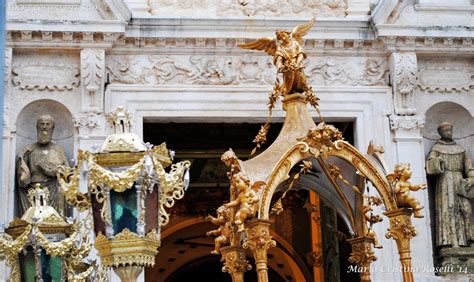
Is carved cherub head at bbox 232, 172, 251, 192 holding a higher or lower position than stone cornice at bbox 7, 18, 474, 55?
lower

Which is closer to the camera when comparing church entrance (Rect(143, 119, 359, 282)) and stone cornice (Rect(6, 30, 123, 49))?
stone cornice (Rect(6, 30, 123, 49))

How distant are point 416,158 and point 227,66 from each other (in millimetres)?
2851

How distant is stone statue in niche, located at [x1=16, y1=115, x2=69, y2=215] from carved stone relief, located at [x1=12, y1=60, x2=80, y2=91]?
1.57ft

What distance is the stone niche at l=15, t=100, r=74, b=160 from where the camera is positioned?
1471 cm

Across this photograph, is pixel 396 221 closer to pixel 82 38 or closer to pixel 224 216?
pixel 224 216

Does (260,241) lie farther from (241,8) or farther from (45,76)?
→ (241,8)

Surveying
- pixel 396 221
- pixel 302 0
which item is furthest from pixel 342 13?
pixel 396 221

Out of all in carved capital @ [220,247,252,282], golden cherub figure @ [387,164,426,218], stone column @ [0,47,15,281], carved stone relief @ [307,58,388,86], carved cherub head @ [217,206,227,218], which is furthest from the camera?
carved stone relief @ [307,58,388,86]

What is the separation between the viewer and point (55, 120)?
48.8 feet

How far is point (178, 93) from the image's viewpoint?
48.5 ft

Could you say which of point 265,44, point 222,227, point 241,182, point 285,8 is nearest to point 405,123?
point 285,8

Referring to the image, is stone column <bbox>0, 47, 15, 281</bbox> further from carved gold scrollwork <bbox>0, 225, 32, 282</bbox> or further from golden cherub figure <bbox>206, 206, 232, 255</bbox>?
golden cherub figure <bbox>206, 206, 232, 255</bbox>

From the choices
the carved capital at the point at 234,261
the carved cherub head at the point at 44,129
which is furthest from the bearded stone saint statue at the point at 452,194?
the carved cherub head at the point at 44,129

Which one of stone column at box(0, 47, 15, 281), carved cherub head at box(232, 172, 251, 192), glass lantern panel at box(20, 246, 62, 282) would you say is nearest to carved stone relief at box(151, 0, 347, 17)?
stone column at box(0, 47, 15, 281)
